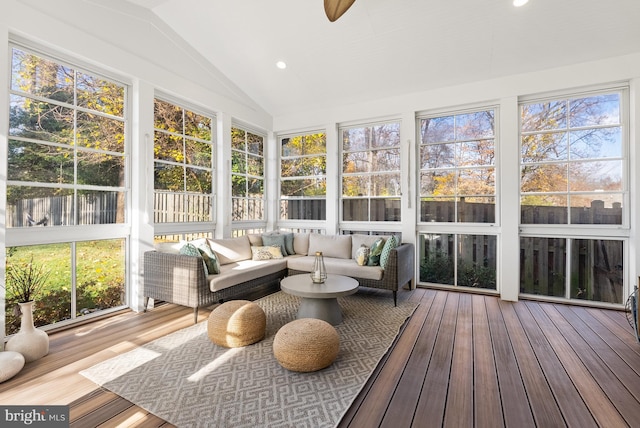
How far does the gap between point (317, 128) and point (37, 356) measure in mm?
4820

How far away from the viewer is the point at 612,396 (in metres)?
1.98

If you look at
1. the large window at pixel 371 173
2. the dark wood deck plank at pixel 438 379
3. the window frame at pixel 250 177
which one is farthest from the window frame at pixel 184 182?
the dark wood deck plank at pixel 438 379

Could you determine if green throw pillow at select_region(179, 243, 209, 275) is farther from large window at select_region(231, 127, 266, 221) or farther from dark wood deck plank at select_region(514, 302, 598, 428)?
dark wood deck plank at select_region(514, 302, 598, 428)

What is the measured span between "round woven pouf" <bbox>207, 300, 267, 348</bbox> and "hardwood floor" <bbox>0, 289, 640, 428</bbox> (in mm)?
740

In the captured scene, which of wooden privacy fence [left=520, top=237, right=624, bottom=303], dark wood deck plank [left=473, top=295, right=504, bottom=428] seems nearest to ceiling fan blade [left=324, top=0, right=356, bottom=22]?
dark wood deck plank [left=473, top=295, right=504, bottom=428]

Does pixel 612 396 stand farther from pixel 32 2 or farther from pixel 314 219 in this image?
pixel 32 2

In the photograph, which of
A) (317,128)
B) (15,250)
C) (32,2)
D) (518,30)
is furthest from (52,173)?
(518,30)

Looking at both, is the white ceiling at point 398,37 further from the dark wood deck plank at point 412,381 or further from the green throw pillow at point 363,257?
Answer: the dark wood deck plank at point 412,381

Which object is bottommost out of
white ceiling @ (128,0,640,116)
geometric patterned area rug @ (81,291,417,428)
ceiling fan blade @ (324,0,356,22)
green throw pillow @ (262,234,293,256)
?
geometric patterned area rug @ (81,291,417,428)

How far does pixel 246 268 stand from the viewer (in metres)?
3.86

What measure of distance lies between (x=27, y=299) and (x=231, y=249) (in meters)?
2.19

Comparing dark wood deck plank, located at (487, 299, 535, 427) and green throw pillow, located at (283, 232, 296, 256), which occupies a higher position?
green throw pillow, located at (283, 232, 296, 256)

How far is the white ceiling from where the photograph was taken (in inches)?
128

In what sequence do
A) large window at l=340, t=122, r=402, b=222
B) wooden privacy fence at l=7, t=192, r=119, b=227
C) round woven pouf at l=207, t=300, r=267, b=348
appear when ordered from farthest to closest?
large window at l=340, t=122, r=402, b=222
wooden privacy fence at l=7, t=192, r=119, b=227
round woven pouf at l=207, t=300, r=267, b=348
